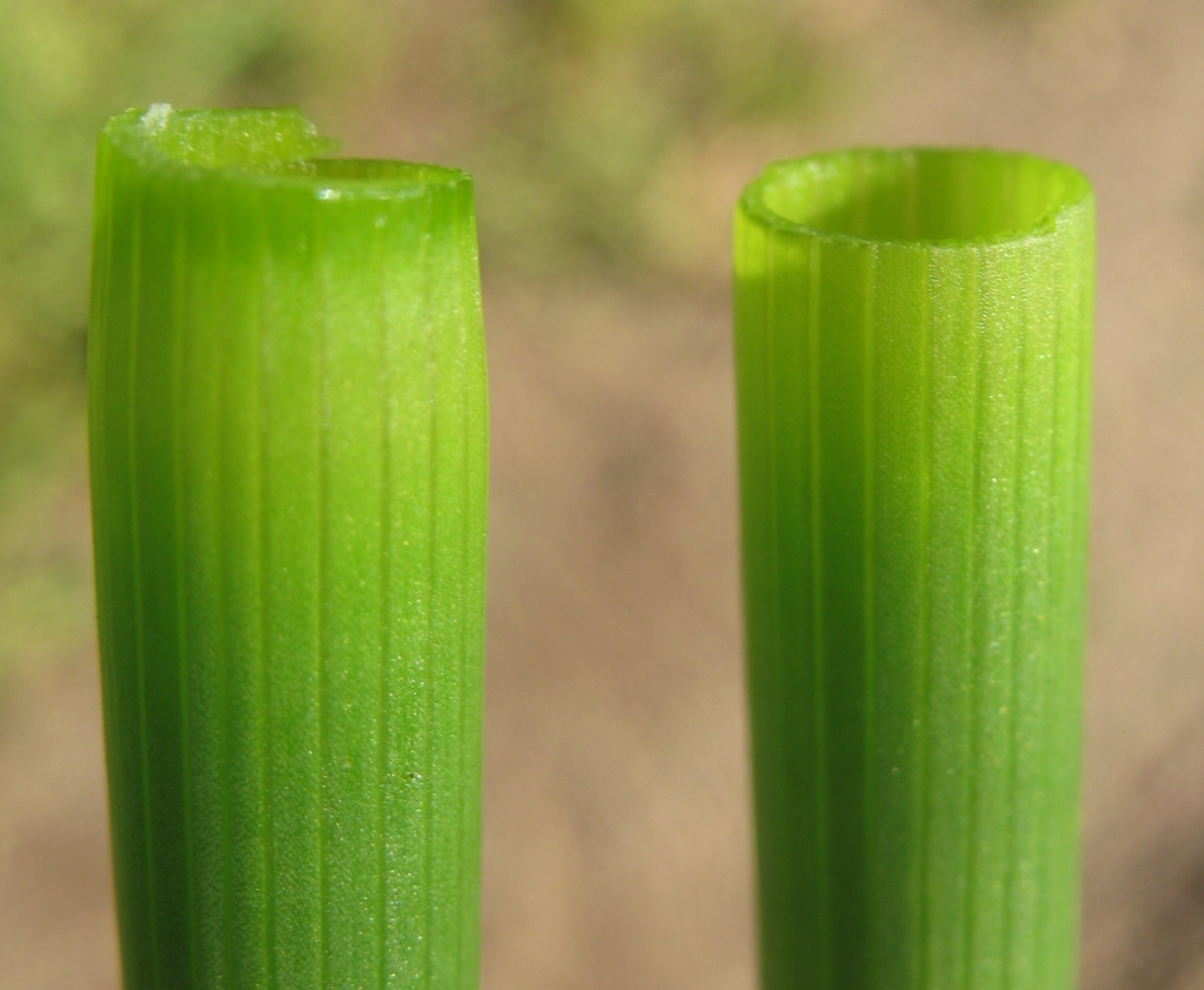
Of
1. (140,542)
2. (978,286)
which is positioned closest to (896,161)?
(978,286)

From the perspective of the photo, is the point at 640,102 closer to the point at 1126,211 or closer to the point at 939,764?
→ the point at 1126,211

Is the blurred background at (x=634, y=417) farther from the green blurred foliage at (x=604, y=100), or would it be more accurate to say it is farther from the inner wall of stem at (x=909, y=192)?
the inner wall of stem at (x=909, y=192)

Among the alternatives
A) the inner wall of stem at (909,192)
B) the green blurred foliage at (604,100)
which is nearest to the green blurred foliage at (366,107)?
the green blurred foliage at (604,100)

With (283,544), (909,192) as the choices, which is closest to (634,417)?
(909,192)

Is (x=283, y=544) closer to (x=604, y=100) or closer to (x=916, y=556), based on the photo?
(x=916, y=556)

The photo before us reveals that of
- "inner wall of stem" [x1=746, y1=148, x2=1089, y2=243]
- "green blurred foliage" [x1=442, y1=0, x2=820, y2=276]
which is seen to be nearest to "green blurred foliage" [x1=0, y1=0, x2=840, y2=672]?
"green blurred foliage" [x1=442, y1=0, x2=820, y2=276]

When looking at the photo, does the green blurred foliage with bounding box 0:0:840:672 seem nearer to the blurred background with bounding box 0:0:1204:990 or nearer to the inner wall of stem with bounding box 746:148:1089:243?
the blurred background with bounding box 0:0:1204:990
